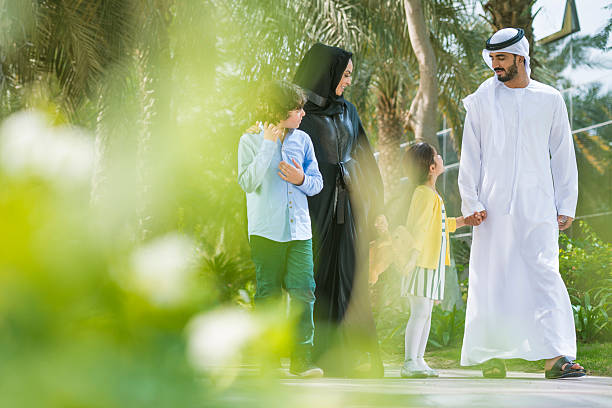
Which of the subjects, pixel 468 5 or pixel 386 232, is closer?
pixel 386 232

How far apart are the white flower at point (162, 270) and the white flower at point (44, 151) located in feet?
0.14

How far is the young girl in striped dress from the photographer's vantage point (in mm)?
5199

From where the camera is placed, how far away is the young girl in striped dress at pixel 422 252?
5.20 meters

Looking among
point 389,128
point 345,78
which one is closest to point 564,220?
point 345,78

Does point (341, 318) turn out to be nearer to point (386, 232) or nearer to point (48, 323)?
point (386, 232)

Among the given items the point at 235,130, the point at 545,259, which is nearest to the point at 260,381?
the point at 545,259

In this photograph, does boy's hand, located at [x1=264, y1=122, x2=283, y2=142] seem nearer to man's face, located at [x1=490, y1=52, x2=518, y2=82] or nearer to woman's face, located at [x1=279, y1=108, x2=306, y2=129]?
woman's face, located at [x1=279, y1=108, x2=306, y2=129]

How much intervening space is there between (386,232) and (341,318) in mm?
644

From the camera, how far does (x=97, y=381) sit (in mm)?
328

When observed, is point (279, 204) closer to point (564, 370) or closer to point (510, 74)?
point (510, 74)

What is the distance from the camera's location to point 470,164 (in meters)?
5.21

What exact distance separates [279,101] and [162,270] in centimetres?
422

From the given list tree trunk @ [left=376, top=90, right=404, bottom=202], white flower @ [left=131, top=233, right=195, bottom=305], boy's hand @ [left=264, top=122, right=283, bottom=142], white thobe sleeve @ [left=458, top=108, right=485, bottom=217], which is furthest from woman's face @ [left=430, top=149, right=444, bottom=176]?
tree trunk @ [left=376, top=90, right=404, bottom=202]

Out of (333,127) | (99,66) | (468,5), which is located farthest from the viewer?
(468,5)
